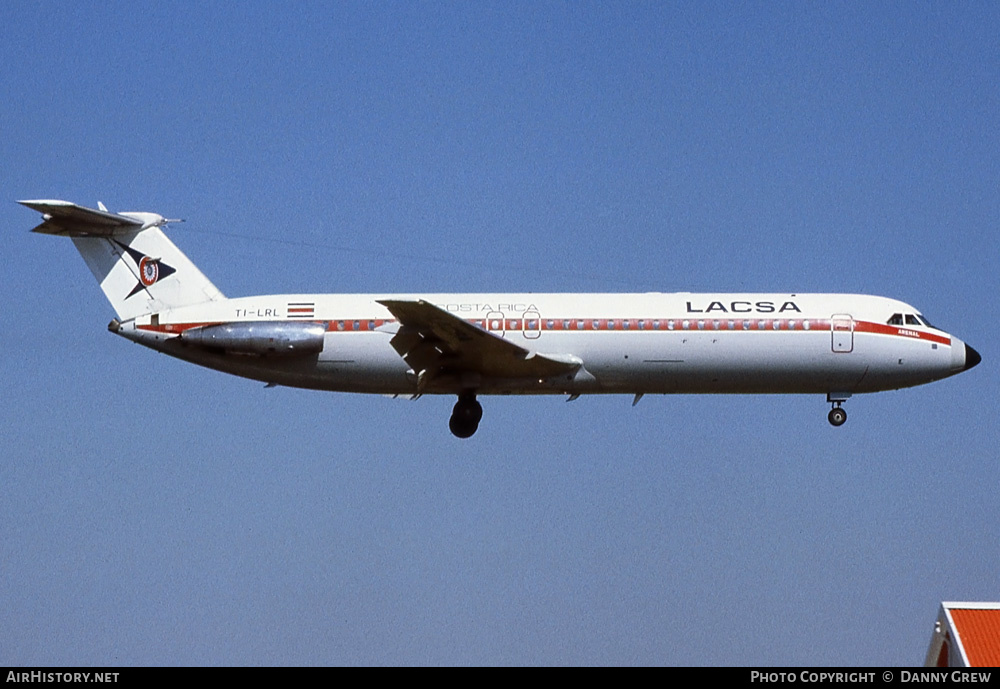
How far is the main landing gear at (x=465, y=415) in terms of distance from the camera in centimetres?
4156

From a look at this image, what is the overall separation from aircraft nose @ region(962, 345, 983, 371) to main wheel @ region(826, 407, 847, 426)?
3798mm

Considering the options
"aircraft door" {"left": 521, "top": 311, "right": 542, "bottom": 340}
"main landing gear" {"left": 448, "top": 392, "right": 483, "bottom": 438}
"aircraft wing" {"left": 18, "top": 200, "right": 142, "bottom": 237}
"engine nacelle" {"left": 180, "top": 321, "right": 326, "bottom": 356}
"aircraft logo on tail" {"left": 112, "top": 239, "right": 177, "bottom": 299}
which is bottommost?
"main landing gear" {"left": 448, "top": 392, "right": 483, "bottom": 438}

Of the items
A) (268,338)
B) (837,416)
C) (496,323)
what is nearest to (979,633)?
(837,416)

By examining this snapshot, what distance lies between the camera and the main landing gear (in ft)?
136

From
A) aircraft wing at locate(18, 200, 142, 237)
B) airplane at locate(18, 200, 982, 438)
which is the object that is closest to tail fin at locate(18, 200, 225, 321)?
aircraft wing at locate(18, 200, 142, 237)

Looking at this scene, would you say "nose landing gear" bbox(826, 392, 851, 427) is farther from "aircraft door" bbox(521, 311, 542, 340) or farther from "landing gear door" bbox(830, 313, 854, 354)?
"aircraft door" bbox(521, 311, 542, 340)

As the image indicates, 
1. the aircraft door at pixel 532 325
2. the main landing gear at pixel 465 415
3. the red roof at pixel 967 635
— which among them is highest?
the aircraft door at pixel 532 325

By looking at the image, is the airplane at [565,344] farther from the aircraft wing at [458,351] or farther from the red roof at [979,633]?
the red roof at [979,633]

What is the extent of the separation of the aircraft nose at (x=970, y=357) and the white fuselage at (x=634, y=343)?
16.5 inches

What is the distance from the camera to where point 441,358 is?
4053cm

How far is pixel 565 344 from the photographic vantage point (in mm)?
40781

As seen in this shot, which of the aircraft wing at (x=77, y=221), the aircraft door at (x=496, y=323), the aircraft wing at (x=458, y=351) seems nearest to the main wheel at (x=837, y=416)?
the aircraft wing at (x=458, y=351)

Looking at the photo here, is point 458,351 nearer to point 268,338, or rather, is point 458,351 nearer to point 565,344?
point 565,344
